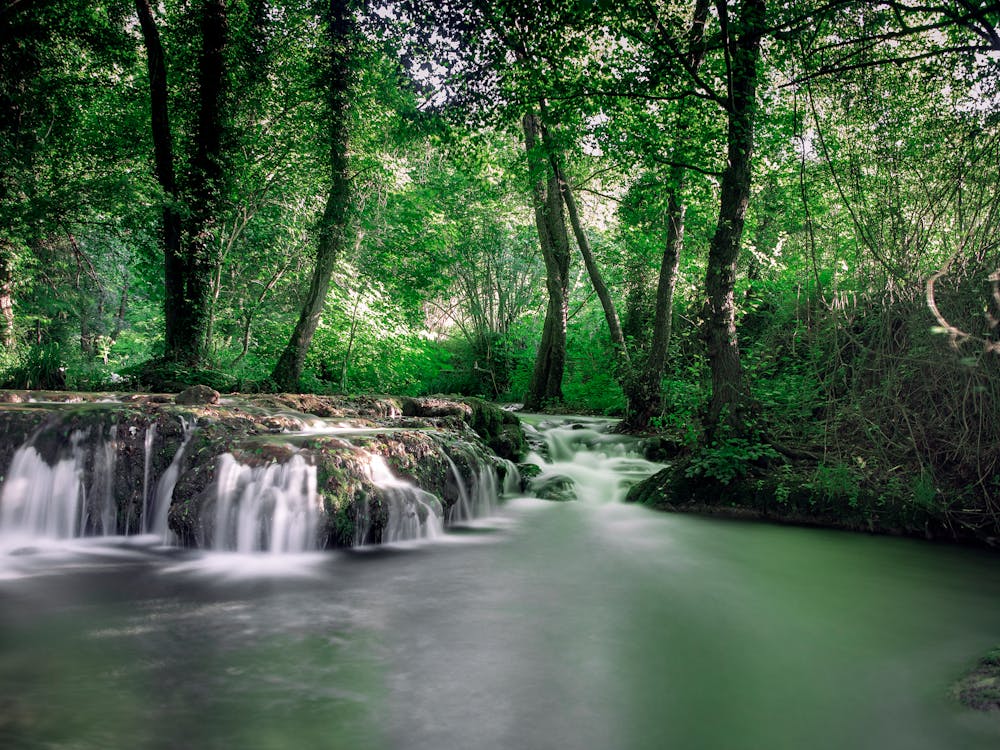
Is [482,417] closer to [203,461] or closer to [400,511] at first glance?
[400,511]

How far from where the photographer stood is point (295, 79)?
1384 cm

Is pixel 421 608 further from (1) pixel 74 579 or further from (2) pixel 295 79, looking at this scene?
(2) pixel 295 79

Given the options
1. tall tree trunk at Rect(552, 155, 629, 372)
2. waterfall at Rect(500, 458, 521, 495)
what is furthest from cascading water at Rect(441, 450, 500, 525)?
tall tree trunk at Rect(552, 155, 629, 372)

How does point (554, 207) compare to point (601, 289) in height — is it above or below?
above

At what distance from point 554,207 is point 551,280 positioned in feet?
6.54

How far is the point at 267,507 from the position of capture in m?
5.82

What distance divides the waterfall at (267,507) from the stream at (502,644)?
0.50 ft

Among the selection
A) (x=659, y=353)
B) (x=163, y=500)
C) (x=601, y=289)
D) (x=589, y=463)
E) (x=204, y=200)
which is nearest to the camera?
(x=163, y=500)

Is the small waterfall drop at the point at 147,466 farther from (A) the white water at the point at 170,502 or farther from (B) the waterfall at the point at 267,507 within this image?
(B) the waterfall at the point at 267,507

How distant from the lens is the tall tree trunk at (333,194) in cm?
1345

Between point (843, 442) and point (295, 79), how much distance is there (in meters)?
13.2

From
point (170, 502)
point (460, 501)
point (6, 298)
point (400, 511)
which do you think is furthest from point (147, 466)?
point (6, 298)

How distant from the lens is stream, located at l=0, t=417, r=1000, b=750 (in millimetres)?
2896

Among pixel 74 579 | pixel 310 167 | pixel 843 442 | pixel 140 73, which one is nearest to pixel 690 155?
pixel 843 442
